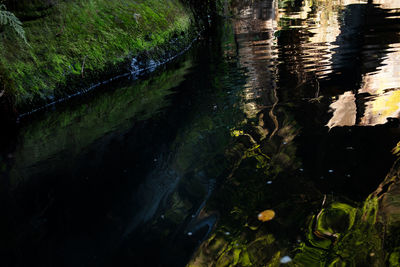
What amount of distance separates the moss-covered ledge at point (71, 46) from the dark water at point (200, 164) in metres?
0.59

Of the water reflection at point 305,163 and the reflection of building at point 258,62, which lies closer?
the water reflection at point 305,163

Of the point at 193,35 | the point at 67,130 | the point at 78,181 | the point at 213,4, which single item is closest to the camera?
the point at 78,181

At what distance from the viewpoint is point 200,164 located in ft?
11.8

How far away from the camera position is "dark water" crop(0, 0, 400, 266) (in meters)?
2.60

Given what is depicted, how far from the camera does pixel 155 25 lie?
9.88m

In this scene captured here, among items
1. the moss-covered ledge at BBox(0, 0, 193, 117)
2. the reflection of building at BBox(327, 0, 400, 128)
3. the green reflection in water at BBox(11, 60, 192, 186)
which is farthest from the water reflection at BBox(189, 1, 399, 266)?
the moss-covered ledge at BBox(0, 0, 193, 117)

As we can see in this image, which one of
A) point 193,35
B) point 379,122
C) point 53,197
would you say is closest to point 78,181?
point 53,197

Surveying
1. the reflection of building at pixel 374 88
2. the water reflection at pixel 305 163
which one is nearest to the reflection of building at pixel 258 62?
the water reflection at pixel 305 163

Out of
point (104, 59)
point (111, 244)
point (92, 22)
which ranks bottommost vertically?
point (111, 244)

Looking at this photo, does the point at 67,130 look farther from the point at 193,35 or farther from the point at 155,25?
the point at 193,35

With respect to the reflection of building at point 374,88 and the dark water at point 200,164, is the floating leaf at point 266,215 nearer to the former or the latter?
the dark water at point 200,164

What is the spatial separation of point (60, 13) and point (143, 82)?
252 centimetres

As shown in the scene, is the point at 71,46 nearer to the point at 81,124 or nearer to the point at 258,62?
the point at 81,124

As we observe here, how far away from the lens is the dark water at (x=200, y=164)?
2.60 m
